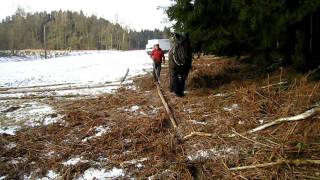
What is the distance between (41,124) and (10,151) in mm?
1941

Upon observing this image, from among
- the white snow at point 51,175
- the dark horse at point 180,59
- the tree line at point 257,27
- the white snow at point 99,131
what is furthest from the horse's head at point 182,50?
the white snow at point 51,175

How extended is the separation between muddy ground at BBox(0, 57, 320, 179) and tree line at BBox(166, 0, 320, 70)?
0.63 m

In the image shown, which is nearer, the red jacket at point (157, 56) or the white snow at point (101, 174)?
the white snow at point (101, 174)

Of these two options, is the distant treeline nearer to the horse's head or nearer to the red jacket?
the red jacket

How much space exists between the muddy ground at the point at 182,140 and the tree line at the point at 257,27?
628 mm

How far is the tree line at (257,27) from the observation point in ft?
26.0

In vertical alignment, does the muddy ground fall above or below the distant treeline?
below

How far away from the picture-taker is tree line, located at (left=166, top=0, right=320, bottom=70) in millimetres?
7938

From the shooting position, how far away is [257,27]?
869 cm

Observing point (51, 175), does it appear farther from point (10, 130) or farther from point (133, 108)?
point (133, 108)

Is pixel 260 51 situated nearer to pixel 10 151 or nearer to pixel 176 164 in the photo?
pixel 176 164

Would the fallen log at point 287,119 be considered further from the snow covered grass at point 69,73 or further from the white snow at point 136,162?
the snow covered grass at point 69,73

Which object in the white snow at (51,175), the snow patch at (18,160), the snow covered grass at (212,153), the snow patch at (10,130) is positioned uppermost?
the snow covered grass at (212,153)

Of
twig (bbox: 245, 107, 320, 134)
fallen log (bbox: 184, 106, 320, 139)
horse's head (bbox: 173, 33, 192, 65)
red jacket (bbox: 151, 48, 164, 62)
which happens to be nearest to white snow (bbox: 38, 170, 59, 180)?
fallen log (bbox: 184, 106, 320, 139)
